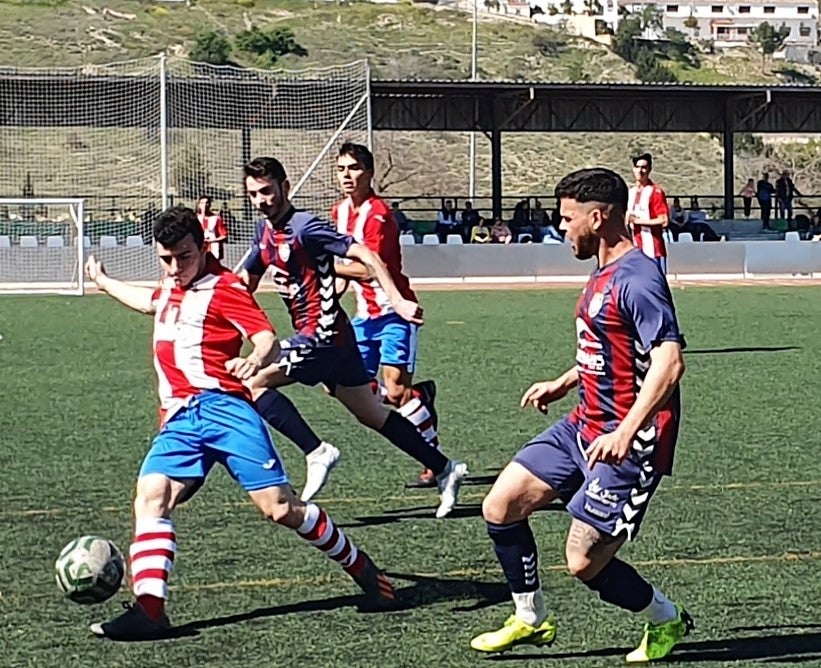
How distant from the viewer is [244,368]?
5988 mm

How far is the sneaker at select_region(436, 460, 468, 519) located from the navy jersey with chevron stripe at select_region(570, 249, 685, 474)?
9.20 feet

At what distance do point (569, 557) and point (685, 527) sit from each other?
282cm

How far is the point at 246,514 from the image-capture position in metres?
8.42

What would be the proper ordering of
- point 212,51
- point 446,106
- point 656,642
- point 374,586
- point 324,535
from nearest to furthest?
point 656,642 < point 324,535 < point 374,586 < point 446,106 < point 212,51

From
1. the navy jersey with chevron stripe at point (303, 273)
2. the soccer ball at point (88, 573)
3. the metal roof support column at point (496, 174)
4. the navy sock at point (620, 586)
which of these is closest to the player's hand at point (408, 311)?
the navy jersey with chevron stripe at point (303, 273)

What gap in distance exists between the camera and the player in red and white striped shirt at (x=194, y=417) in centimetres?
596

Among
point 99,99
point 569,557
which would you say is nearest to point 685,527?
point 569,557

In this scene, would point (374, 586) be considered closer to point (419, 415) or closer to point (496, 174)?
point (419, 415)

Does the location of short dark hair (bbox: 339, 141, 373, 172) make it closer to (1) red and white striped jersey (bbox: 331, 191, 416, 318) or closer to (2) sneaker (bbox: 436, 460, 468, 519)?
(1) red and white striped jersey (bbox: 331, 191, 416, 318)

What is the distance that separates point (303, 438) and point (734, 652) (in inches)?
121

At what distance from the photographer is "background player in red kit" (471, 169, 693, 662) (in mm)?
5160

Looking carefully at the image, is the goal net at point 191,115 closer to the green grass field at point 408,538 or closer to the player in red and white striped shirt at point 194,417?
the green grass field at point 408,538

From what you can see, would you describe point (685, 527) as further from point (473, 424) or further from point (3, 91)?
point (3, 91)

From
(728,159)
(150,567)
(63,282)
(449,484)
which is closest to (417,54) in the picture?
(728,159)
